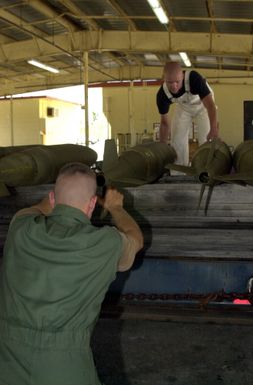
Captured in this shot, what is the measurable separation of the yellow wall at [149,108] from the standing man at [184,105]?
48.9 ft

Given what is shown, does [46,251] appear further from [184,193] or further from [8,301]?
[184,193]

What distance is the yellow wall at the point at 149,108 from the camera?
2192 cm

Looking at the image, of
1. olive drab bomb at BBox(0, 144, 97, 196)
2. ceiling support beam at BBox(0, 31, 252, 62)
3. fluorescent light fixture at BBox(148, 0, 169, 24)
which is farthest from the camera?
ceiling support beam at BBox(0, 31, 252, 62)

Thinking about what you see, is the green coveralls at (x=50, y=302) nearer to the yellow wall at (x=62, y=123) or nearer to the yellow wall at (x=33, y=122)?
the yellow wall at (x=33, y=122)

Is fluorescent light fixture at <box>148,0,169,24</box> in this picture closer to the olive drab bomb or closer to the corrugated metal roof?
the corrugated metal roof

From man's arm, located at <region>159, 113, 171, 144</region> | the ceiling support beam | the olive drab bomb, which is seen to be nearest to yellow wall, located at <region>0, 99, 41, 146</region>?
the ceiling support beam

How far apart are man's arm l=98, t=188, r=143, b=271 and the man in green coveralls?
14 cm

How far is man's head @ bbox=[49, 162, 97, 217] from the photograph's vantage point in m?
1.91

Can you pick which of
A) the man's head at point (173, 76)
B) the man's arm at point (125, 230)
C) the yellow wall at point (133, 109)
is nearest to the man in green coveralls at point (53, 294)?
the man's arm at point (125, 230)

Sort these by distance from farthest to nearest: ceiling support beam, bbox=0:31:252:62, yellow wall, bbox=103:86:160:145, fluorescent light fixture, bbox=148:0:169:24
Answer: yellow wall, bbox=103:86:160:145
ceiling support beam, bbox=0:31:252:62
fluorescent light fixture, bbox=148:0:169:24

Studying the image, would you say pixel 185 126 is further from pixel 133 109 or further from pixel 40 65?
pixel 133 109

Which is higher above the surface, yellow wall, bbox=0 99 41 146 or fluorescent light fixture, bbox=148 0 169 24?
fluorescent light fixture, bbox=148 0 169 24

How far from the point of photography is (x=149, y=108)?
23.4m

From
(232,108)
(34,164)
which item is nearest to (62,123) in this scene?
(232,108)
